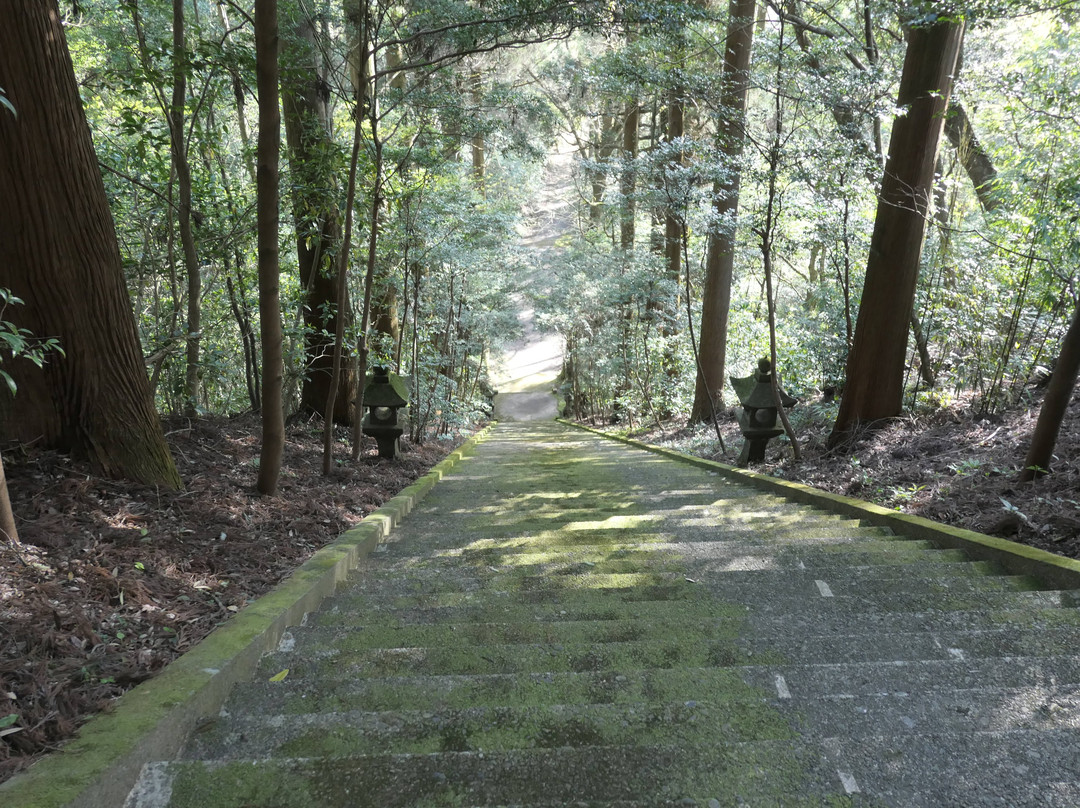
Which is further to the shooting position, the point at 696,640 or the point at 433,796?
the point at 696,640

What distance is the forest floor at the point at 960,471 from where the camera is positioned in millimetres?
3488

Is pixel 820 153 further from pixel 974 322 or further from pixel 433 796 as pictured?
pixel 433 796

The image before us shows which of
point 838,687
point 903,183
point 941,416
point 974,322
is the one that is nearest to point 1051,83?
point 903,183

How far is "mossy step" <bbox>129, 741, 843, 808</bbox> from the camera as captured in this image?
1.40 m

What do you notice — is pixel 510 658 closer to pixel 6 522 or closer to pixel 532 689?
pixel 532 689

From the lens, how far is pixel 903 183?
5.88 meters

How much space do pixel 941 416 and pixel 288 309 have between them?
6.90 m

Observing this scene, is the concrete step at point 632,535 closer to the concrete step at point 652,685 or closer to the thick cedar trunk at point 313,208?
the concrete step at point 652,685

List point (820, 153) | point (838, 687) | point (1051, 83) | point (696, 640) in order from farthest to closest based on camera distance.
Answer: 1. point (820, 153)
2. point (1051, 83)
3. point (696, 640)
4. point (838, 687)

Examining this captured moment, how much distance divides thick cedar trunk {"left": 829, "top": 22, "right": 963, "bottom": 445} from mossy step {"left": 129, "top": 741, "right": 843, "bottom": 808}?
5.62m

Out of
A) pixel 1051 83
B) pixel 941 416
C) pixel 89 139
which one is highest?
pixel 1051 83

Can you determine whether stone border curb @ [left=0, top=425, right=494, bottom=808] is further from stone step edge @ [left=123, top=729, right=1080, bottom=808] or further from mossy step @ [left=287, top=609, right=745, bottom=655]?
mossy step @ [left=287, top=609, right=745, bottom=655]

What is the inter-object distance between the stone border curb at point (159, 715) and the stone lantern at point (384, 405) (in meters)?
3.84

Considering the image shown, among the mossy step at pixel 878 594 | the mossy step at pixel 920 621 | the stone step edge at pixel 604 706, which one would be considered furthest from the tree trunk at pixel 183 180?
the mossy step at pixel 920 621
